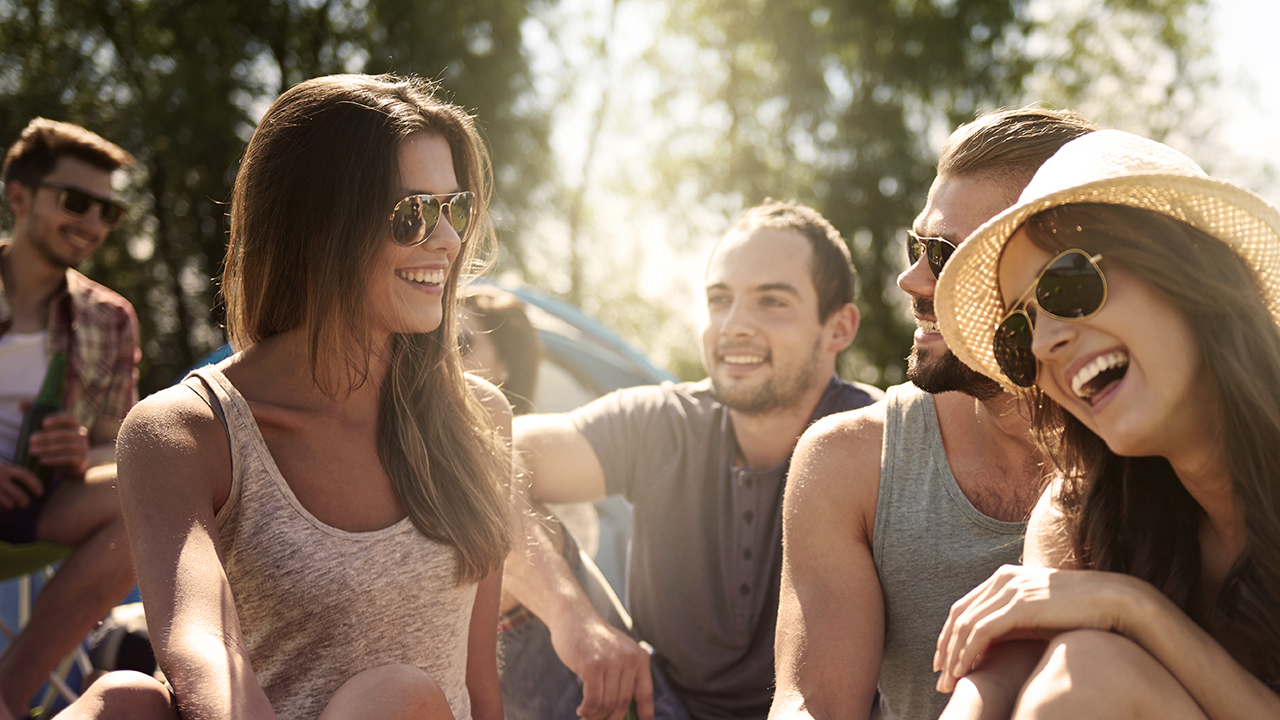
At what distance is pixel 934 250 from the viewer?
1845 mm

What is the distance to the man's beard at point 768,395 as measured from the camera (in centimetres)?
282

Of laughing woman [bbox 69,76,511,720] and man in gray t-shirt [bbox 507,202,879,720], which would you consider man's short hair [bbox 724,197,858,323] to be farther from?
laughing woman [bbox 69,76,511,720]

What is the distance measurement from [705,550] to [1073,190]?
1753 mm

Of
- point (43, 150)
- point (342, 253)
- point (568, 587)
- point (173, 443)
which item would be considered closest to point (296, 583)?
point (173, 443)

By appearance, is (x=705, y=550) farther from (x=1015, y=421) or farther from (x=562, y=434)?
(x=1015, y=421)

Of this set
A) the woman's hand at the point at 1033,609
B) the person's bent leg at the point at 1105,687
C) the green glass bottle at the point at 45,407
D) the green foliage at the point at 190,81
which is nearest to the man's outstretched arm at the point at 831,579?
the woman's hand at the point at 1033,609

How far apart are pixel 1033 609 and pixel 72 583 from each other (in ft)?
9.45

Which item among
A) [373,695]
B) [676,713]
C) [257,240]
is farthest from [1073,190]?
[676,713]

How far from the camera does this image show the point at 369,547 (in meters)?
1.64

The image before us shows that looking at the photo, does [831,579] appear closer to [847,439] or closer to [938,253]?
[847,439]

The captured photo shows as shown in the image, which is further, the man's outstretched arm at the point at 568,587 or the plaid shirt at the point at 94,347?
the plaid shirt at the point at 94,347

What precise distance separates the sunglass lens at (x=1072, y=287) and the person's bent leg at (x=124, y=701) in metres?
1.49

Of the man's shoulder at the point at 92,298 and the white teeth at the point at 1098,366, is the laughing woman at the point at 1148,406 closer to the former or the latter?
the white teeth at the point at 1098,366

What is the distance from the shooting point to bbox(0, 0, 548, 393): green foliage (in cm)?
1137
